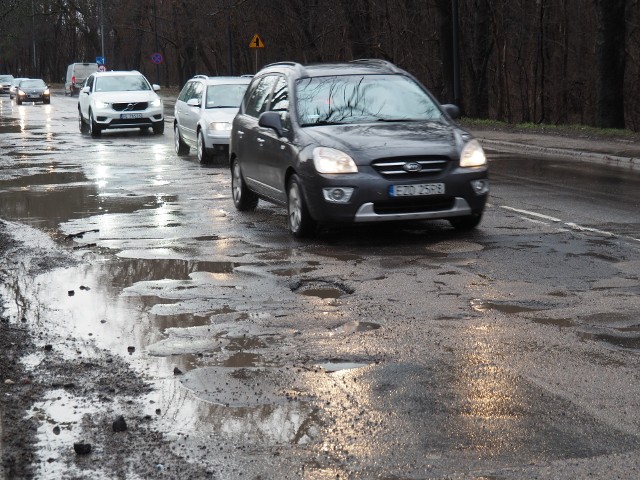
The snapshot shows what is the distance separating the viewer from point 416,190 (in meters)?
10.7

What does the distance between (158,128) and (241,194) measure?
17.6m

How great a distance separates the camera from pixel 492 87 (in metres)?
42.8

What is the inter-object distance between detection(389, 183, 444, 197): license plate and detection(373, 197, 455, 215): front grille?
2.3 inches

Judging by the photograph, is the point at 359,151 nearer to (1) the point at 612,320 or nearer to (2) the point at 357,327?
(2) the point at 357,327

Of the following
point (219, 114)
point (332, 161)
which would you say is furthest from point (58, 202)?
point (219, 114)

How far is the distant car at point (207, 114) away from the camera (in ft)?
69.6

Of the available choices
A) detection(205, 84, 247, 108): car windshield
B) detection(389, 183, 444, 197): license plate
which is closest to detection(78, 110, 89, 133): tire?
detection(205, 84, 247, 108): car windshield

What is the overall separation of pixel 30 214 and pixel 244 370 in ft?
27.3

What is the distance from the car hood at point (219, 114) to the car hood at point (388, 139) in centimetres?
1018

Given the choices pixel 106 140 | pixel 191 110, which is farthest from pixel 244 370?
pixel 106 140

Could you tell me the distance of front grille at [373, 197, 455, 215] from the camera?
35.2ft

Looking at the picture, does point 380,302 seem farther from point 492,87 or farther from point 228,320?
point 492,87

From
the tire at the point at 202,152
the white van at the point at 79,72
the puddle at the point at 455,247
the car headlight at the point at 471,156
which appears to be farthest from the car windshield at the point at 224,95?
the white van at the point at 79,72

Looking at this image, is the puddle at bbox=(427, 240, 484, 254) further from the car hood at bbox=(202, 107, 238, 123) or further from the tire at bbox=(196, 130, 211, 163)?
the car hood at bbox=(202, 107, 238, 123)
